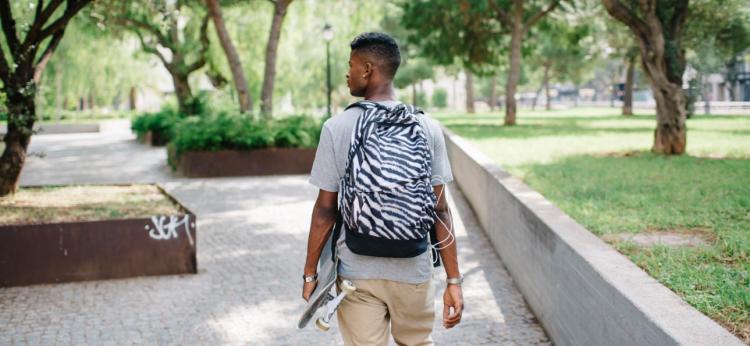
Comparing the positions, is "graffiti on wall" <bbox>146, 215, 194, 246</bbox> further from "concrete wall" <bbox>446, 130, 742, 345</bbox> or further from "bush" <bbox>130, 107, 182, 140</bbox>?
"bush" <bbox>130, 107, 182, 140</bbox>

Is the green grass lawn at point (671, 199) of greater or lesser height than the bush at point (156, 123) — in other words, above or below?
below

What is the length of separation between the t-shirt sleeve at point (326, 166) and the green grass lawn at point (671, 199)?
198 centimetres

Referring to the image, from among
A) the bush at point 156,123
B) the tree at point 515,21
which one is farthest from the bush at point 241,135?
the tree at point 515,21

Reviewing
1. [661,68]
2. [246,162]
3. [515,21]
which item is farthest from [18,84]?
[515,21]

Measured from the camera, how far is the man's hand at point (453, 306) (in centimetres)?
313

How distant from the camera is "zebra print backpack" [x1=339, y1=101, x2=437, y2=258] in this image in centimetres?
282

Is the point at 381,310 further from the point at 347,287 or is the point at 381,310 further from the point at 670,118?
the point at 670,118

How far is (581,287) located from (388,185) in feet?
6.69

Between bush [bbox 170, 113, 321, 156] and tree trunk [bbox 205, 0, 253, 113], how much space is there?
1733mm

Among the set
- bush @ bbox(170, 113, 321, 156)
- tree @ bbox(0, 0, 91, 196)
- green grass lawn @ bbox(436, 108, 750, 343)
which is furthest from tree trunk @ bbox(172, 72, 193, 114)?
tree @ bbox(0, 0, 91, 196)

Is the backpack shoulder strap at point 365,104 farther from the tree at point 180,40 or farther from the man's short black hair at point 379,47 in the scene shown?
the tree at point 180,40

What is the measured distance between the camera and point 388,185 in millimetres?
2795

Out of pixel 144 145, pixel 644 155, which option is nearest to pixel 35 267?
pixel 644 155

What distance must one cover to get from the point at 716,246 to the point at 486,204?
13.0 ft
